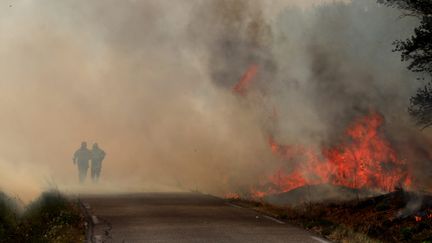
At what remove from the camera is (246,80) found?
32281 mm

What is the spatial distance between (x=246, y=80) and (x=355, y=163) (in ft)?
37.4

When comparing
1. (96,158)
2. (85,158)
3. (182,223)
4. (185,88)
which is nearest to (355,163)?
(182,223)

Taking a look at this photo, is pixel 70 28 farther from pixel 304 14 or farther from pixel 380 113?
pixel 380 113

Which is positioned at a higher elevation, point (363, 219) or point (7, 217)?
point (363, 219)

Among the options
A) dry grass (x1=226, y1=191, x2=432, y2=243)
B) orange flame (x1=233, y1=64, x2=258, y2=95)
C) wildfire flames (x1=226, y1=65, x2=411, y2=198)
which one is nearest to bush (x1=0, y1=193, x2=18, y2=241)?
dry grass (x1=226, y1=191, x2=432, y2=243)

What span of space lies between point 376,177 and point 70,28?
36645 mm

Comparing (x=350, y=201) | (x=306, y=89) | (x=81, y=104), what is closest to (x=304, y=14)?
(x=306, y=89)

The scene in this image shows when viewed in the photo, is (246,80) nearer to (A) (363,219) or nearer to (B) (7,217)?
(A) (363,219)

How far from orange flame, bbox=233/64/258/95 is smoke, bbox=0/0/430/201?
398 millimetres

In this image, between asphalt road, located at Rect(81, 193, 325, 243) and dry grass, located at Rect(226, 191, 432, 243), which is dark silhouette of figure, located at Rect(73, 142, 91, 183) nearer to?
asphalt road, located at Rect(81, 193, 325, 243)

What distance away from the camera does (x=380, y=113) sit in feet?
78.2

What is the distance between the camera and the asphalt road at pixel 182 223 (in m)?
11.3

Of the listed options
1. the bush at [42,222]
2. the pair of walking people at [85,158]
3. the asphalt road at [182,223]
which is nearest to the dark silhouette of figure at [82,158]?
the pair of walking people at [85,158]

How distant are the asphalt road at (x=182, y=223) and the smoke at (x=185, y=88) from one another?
2692mm
